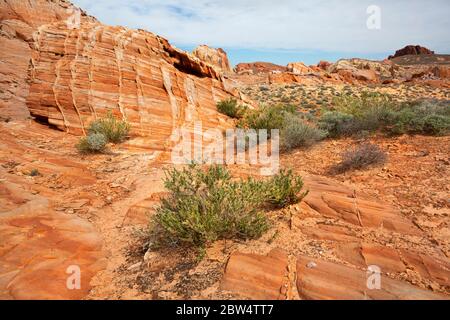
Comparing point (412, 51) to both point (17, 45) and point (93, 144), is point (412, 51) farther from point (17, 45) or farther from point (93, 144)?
point (93, 144)

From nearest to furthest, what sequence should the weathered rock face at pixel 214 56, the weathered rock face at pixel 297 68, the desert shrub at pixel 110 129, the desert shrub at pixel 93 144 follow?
the desert shrub at pixel 93 144, the desert shrub at pixel 110 129, the weathered rock face at pixel 297 68, the weathered rock face at pixel 214 56

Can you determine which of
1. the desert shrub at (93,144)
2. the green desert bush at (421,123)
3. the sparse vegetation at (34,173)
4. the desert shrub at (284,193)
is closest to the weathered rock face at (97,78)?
the desert shrub at (93,144)

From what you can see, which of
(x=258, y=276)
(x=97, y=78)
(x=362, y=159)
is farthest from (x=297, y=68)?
(x=258, y=276)

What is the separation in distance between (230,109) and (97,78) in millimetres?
4193

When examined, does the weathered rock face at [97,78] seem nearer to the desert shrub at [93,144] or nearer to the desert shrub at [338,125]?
the desert shrub at [93,144]

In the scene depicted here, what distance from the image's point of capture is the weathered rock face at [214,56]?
46750mm

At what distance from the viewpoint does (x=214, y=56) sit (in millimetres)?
47438

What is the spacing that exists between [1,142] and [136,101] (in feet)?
10.9

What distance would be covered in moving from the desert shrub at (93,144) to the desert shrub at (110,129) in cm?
47

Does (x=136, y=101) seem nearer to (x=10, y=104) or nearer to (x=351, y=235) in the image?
(x=10, y=104)

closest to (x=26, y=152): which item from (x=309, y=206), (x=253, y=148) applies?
(x=253, y=148)
